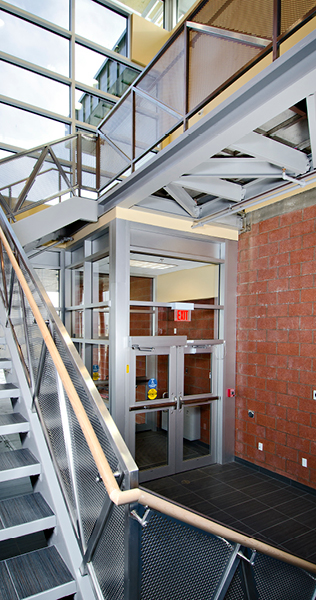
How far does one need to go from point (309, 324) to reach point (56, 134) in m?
6.30

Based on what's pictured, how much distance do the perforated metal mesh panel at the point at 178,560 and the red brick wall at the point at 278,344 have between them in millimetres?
3124

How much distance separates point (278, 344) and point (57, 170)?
157 inches

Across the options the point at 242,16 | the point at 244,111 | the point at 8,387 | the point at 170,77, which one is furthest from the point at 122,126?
the point at 8,387

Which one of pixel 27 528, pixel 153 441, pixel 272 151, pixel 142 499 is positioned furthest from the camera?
pixel 153 441

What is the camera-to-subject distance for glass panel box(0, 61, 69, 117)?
6.94 metres

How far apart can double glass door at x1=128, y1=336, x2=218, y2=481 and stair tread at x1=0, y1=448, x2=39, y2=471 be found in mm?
2274

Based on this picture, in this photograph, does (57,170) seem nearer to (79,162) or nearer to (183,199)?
(79,162)

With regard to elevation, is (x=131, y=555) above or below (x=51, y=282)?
below

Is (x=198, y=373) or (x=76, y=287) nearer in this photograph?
(x=198, y=373)

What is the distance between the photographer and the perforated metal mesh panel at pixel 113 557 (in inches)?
51.8

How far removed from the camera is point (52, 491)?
208 cm

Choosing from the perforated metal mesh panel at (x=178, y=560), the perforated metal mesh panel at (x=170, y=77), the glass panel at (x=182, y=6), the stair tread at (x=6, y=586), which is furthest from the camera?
the glass panel at (x=182, y=6)

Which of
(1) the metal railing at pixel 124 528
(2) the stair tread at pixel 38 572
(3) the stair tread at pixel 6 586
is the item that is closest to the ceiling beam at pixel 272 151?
(1) the metal railing at pixel 124 528

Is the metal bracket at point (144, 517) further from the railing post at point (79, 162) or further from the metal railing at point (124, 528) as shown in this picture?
the railing post at point (79, 162)
